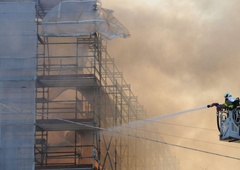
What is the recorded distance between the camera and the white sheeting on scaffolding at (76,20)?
106ft

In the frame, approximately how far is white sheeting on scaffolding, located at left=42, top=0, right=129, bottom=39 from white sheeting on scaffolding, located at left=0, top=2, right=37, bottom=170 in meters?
0.86

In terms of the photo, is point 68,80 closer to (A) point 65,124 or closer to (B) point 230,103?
(A) point 65,124

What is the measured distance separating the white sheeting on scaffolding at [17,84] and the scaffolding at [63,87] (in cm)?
5

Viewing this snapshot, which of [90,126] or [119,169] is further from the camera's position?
[119,169]

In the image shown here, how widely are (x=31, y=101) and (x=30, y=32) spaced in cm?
331

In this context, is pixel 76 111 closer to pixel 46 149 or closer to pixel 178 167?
pixel 46 149

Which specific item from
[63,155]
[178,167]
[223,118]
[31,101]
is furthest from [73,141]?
[178,167]

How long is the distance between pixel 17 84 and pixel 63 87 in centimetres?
241

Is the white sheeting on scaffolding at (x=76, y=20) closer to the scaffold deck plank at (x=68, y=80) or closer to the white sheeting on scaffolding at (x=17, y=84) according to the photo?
the white sheeting on scaffolding at (x=17, y=84)

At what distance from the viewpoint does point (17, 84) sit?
31.5 metres

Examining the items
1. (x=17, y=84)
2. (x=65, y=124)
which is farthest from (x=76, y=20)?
(x=65, y=124)

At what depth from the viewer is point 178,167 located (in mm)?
51125

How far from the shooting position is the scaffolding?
3123 centimetres

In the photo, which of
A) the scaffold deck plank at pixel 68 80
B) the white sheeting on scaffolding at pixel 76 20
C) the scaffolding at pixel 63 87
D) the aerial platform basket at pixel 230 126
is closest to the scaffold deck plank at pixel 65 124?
the scaffolding at pixel 63 87
